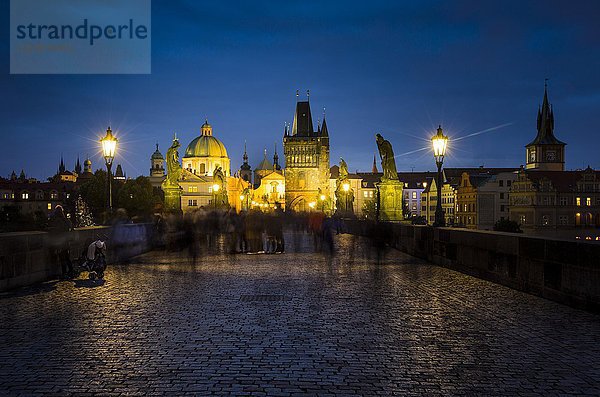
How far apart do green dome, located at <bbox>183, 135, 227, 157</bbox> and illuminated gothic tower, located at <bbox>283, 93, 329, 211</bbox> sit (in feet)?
53.8

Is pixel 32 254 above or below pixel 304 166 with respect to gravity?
below

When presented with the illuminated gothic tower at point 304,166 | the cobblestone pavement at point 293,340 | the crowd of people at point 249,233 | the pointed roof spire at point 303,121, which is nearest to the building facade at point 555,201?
the illuminated gothic tower at point 304,166

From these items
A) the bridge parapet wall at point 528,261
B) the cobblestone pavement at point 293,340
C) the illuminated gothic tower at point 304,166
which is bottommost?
the cobblestone pavement at point 293,340

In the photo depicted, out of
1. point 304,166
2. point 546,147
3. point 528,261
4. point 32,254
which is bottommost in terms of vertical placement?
point 528,261

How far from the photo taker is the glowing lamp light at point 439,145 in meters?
23.0

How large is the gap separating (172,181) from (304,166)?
125962mm

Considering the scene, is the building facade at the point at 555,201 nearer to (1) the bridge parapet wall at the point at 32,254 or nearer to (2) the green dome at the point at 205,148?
(2) the green dome at the point at 205,148

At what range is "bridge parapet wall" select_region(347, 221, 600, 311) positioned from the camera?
1026cm

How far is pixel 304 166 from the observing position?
157 m

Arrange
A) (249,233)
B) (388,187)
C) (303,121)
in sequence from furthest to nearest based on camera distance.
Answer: (303,121) → (388,187) → (249,233)

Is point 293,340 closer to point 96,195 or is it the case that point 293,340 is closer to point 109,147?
point 109,147

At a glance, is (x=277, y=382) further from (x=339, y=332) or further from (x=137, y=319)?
(x=137, y=319)

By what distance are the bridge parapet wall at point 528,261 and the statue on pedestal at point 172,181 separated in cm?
1528

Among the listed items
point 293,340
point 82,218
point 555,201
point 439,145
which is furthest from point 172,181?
point 555,201
